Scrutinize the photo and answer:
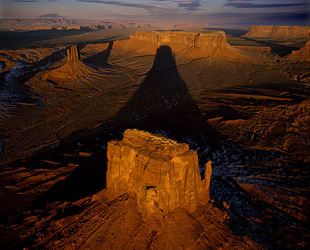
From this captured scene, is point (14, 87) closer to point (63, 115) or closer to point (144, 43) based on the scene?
point (63, 115)

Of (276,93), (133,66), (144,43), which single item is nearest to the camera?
(276,93)

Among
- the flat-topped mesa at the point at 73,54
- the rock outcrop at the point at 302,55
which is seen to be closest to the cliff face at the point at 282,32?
the rock outcrop at the point at 302,55

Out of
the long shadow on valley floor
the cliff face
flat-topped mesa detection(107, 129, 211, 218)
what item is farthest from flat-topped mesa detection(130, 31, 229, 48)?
the cliff face

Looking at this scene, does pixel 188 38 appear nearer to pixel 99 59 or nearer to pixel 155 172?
pixel 99 59

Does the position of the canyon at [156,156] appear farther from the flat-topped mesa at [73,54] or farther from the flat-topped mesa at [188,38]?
the flat-topped mesa at [188,38]

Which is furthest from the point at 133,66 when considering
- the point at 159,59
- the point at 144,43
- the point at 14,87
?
the point at 14,87

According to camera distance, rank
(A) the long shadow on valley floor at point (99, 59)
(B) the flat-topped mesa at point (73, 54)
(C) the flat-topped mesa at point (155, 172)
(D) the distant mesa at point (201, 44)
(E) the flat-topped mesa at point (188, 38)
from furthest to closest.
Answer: (E) the flat-topped mesa at point (188, 38) < (D) the distant mesa at point (201, 44) < (A) the long shadow on valley floor at point (99, 59) < (B) the flat-topped mesa at point (73, 54) < (C) the flat-topped mesa at point (155, 172)
